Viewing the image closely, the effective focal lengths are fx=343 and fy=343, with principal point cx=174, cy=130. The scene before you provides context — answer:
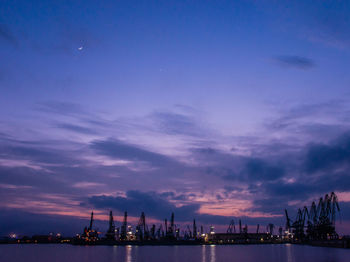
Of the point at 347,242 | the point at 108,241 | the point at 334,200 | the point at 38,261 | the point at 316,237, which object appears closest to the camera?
the point at 38,261

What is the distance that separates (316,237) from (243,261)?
389ft

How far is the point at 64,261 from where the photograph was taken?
78688 millimetres

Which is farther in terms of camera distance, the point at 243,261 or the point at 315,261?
the point at 243,261

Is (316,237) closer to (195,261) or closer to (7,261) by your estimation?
(195,261)

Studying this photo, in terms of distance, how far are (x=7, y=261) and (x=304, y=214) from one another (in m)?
167

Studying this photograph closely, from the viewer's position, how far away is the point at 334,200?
144625 millimetres

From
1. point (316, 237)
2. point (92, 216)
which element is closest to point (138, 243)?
point (92, 216)

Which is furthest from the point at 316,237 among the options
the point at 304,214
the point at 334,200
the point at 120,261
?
the point at 120,261

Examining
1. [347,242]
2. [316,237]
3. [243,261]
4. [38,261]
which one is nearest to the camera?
[243,261]

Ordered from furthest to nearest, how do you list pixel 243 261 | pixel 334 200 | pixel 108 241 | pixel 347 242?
pixel 108 241, pixel 334 200, pixel 347 242, pixel 243 261

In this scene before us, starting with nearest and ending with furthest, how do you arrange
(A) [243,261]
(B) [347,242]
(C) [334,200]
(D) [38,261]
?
(A) [243,261]
(D) [38,261]
(B) [347,242]
(C) [334,200]

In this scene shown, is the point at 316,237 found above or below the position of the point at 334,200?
below

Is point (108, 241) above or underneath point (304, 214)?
underneath

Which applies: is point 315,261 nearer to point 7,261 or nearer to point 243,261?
point 243,261
